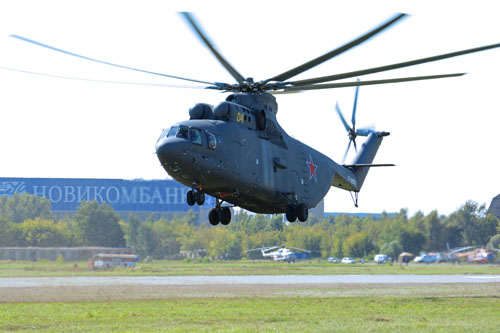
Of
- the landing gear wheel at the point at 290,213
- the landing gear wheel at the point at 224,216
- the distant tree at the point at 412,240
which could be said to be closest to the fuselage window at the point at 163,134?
the landing gear wheel at the point at 224,216

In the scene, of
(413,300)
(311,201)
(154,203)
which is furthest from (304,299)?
(154,203)

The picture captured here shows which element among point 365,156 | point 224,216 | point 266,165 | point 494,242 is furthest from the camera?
point 494,242

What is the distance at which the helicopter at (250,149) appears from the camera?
73.7 feet

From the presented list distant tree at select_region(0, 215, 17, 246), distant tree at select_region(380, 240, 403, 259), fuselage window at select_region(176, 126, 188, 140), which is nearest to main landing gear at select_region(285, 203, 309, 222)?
fuselage window at select_region(176, 126, 188, 140)

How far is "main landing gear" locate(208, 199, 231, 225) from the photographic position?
26.7 metres

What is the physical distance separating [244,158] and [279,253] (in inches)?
2466

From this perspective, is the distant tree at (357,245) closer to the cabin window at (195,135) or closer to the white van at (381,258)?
the white van at (381,258)

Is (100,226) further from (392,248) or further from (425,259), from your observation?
(425,259)

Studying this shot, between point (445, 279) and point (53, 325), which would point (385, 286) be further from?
point (53, 325)

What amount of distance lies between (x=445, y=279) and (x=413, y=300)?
79.4 feet

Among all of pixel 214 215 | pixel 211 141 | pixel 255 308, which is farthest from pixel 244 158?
pixel 255 308

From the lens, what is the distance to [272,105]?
1097 inches

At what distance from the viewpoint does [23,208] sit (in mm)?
96000

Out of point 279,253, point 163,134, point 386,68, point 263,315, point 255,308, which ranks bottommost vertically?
point 263,315
